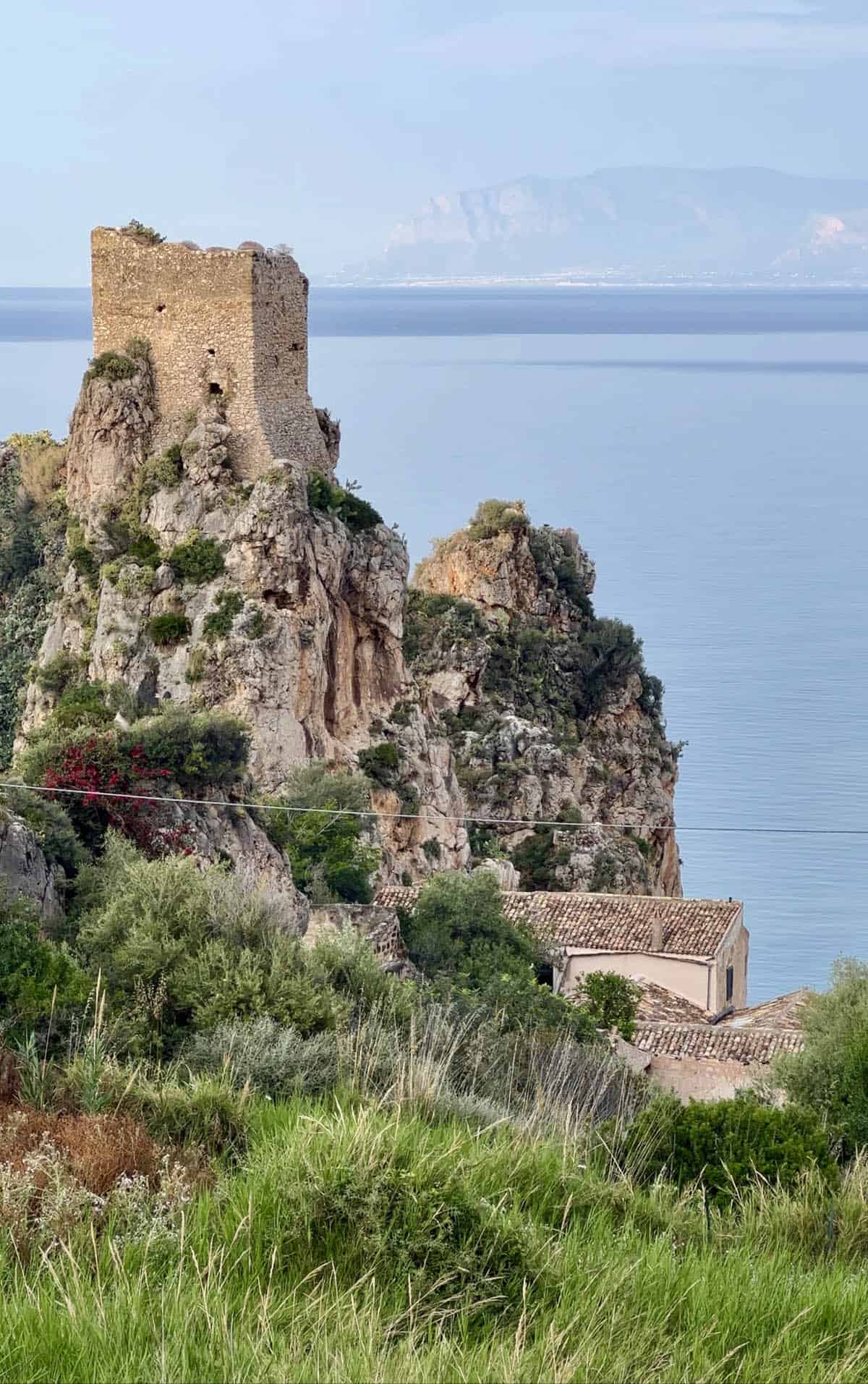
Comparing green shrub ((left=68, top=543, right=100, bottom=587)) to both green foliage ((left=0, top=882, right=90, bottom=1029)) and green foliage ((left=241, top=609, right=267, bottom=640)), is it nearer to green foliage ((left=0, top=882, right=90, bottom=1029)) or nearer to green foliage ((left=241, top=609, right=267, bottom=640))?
green foliage ((left=241, top=609, right=267, bottom=640))

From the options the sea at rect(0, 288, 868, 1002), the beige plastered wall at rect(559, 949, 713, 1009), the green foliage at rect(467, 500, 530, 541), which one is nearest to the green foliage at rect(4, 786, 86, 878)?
the beige plastered wall at rect(559, 949, 713, 1009)

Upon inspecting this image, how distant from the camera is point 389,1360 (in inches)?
295

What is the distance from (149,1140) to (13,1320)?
263 cm

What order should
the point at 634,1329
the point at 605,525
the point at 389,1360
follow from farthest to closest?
the point at 605,525, the point at 634,1329, the point at 389,1360

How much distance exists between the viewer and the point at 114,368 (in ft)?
93.2

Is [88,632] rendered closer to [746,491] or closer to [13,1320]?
[13,1320]

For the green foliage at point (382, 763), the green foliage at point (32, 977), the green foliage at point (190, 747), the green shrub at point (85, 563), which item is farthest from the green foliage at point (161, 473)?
the green foliage at point (32, 977)

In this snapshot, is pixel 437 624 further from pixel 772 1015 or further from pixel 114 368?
pixel 772 1015

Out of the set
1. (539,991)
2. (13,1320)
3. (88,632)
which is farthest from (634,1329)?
(88,632)

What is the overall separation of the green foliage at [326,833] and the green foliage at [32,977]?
9.73 m

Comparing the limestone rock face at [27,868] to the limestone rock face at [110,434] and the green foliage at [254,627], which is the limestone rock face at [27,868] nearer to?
the green foliage at [254,627]

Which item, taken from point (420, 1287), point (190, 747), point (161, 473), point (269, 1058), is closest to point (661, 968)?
point (161, 473)

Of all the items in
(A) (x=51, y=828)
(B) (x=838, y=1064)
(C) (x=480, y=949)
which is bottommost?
(B) (x=838, y=1064)

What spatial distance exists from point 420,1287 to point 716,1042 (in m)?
18.2
